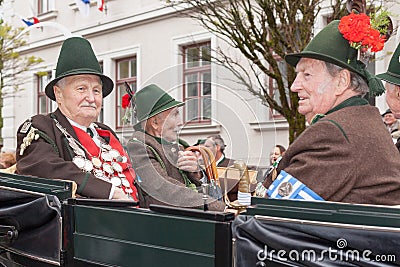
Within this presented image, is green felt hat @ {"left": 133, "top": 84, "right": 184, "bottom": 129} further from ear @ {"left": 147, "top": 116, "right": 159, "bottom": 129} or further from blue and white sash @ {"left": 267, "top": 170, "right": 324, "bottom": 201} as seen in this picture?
blue and white sash @ {"left": 267, "top": 170, "right": 324, "bottom": 201}

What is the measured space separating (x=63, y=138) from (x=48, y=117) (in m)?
0.18

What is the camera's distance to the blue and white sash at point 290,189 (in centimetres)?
202

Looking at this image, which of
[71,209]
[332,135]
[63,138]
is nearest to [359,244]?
[332,135]

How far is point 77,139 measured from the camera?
3.24m

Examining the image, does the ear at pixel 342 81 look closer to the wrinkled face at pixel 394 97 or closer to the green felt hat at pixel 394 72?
the green felt hat at pixel 394 72

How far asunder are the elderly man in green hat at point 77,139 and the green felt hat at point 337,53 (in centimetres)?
126

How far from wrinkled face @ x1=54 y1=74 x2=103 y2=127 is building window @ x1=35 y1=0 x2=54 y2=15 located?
36.6ft

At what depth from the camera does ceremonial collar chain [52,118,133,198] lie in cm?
311

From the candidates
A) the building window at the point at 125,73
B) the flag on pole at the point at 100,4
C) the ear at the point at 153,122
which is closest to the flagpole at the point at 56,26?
the ear at the point at 153,122

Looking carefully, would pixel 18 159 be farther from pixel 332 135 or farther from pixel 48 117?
pixel 332 135

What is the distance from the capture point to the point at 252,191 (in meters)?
2.75

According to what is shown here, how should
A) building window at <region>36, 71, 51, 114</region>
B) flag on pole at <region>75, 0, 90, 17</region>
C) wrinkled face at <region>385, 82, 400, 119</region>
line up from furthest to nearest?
building window at <region>36, 71, 51, 114</region>, flag on pole at <region>75, 0, 90, 17</region>, wrinkled face at <region>385, 82, 400, 119</region>

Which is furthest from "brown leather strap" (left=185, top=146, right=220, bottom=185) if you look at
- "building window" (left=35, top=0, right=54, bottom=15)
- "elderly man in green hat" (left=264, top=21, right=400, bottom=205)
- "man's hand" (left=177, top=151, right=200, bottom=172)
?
"building window" (left=35, top=0, right=54, bottom=15)

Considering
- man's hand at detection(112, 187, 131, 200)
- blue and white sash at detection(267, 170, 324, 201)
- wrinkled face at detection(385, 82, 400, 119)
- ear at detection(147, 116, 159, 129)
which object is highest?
wrinkled face at detection(385, 82, 400, 119)
